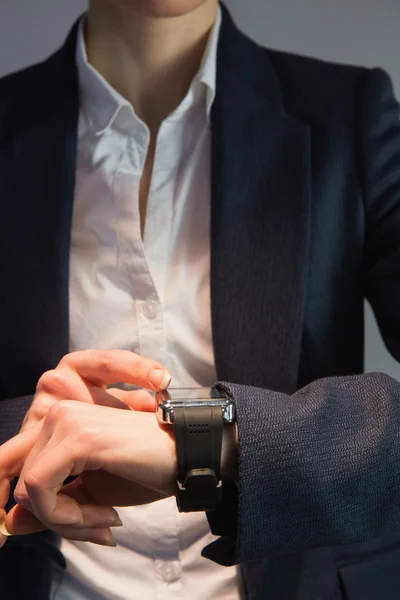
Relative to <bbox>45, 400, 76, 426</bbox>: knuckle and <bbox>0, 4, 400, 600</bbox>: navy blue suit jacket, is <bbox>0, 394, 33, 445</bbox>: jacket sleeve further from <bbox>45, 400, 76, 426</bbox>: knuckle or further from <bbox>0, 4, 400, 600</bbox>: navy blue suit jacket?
<bbox>45, 400, 76, 426</bbox>: knuckle

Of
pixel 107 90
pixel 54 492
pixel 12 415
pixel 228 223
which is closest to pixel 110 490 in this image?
pixel 54 492

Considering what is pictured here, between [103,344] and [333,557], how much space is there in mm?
347

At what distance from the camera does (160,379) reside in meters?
0.61

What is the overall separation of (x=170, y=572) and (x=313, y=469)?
0.86 ft

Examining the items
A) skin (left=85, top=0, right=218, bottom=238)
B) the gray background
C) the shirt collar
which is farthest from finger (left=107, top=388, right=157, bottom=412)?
the gray background

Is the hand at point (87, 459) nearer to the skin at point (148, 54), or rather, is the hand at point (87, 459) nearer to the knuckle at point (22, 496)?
the knuckle at point (22, 496)

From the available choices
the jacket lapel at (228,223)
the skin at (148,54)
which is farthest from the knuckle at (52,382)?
the skin at (148,54)

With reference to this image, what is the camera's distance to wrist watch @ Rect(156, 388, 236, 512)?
58 centimetres

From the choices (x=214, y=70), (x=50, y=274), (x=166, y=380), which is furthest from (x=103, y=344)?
(x=214, y=70)

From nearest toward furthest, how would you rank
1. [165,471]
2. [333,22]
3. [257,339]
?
[165,471] → [257,339] → [333,22]

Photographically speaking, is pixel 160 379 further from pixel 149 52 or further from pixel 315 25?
pixel 315 25

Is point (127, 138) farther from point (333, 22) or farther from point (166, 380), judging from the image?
point (333, 22)

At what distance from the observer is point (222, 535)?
2.06 ft

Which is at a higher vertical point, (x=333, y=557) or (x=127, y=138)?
(x=127, y=138)
